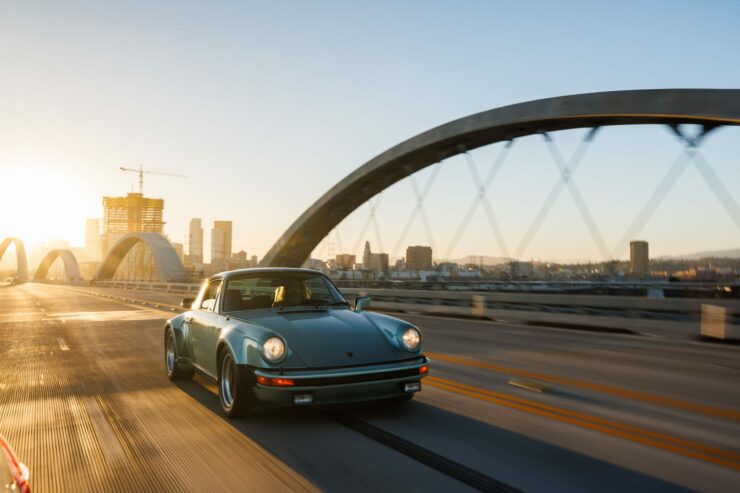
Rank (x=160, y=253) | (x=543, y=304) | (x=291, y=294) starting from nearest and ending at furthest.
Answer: (x=291, y=294) < (x=543, y=304) < (x=160, y=253)

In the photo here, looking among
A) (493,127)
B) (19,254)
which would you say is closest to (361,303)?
(493,127)

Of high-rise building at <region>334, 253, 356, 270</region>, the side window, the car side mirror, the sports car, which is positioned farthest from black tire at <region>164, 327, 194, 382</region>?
high-rise building at <region>334, 253, 356, 270</region>

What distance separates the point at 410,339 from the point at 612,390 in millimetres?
2587

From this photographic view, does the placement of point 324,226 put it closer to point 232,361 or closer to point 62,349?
point 62,349

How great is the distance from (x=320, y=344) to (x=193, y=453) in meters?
1.25

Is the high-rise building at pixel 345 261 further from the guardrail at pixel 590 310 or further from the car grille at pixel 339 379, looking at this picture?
the car grille at pixel 339 379

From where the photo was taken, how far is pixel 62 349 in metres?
11.6

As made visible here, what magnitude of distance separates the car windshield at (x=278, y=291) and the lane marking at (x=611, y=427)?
5.10ft

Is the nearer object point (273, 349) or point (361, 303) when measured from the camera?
point (273, 349)

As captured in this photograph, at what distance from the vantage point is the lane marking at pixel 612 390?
18.6ft

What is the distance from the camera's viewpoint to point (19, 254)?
159 meters

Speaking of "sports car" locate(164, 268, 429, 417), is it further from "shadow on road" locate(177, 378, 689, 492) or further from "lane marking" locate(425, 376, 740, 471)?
"lane marking" locate(425, 376, 740, 471)

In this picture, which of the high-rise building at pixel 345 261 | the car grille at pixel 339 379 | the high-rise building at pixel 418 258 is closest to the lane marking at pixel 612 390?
the car grille at pixel 339 379

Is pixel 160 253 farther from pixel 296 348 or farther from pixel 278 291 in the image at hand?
pixel 296 348
